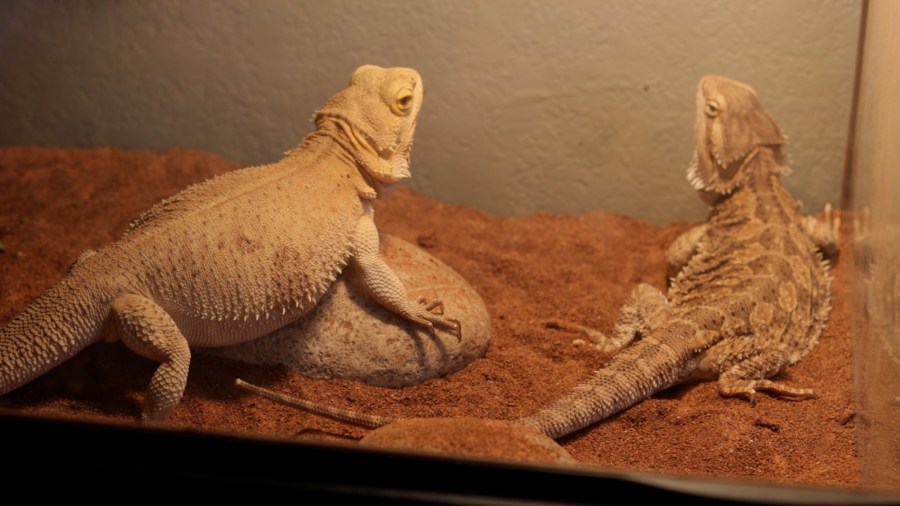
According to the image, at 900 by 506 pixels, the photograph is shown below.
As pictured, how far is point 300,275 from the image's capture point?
3043mm

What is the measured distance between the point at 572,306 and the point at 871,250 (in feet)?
4.48

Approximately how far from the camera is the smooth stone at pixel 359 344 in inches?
126

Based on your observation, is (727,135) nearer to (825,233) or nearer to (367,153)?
(825,233)

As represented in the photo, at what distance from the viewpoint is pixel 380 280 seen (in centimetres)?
321

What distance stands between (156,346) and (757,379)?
2470 mm

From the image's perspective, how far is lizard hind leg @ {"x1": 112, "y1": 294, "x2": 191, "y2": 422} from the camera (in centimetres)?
277

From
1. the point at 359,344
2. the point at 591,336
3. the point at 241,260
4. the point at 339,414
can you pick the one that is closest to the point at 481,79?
the point at 591,336

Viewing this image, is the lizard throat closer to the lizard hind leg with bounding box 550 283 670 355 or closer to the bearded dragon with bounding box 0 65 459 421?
the bearded dragon with bounding box 0 65 459 421

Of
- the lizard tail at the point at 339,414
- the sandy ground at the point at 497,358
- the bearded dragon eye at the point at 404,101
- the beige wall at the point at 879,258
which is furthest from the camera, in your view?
the bearded dragon eye at the point at 404,101

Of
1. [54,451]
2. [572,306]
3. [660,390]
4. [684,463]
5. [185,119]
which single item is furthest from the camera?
[185,119]

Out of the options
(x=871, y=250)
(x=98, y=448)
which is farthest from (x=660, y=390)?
(x=98, y=448)

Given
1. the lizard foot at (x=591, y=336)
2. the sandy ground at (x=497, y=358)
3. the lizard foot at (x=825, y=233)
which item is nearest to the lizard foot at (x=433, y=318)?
the sandy ground at (x=497, y=358)

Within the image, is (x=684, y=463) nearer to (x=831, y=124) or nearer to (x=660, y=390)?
(x=660, y=390)

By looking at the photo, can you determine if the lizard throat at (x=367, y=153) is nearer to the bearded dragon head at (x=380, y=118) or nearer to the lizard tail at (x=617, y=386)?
the bearded dragon head at (x=380, y=118)
